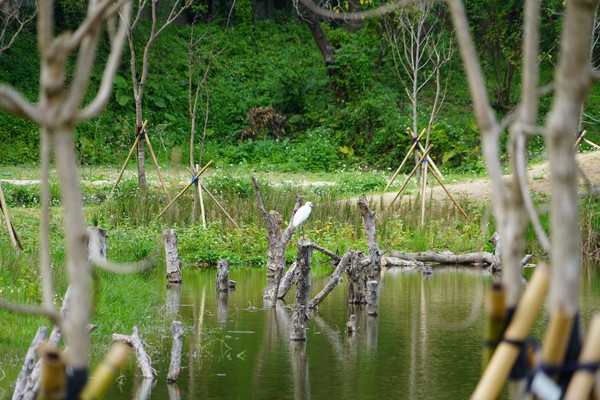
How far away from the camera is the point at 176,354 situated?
7422 millimetres

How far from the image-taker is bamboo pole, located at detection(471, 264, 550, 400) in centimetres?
229

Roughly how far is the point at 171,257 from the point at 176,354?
5387 mm

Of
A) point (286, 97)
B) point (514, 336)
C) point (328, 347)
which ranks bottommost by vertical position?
point (328, 347)

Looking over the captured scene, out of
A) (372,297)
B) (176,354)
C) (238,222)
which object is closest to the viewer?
(176,354)

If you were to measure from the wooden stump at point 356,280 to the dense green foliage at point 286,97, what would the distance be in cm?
1284

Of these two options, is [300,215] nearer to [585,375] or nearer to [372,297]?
[372,297]

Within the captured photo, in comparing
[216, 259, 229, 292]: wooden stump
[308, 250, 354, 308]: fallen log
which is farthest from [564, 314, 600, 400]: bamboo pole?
[216, 259, 229, 292]: wooden stump

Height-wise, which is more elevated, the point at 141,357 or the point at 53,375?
the point at 53,375

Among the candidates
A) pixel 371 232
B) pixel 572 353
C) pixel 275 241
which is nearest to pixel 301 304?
pixel 275 241

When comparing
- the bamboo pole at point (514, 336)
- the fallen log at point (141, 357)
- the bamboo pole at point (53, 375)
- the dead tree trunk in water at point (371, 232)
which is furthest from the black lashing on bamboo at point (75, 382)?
the dead tree trunk in water at point (371, 232)

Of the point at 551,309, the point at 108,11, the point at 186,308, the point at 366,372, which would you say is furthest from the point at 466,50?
the point at 186,308

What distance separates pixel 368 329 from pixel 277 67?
1989cm

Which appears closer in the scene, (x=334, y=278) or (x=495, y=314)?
(x=495, y=314)

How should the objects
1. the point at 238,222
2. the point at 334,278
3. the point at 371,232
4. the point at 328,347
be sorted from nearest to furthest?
1. the point at 328,347
2. the point at 334,278
3. the point at 371,232
4. the point at 238,222
